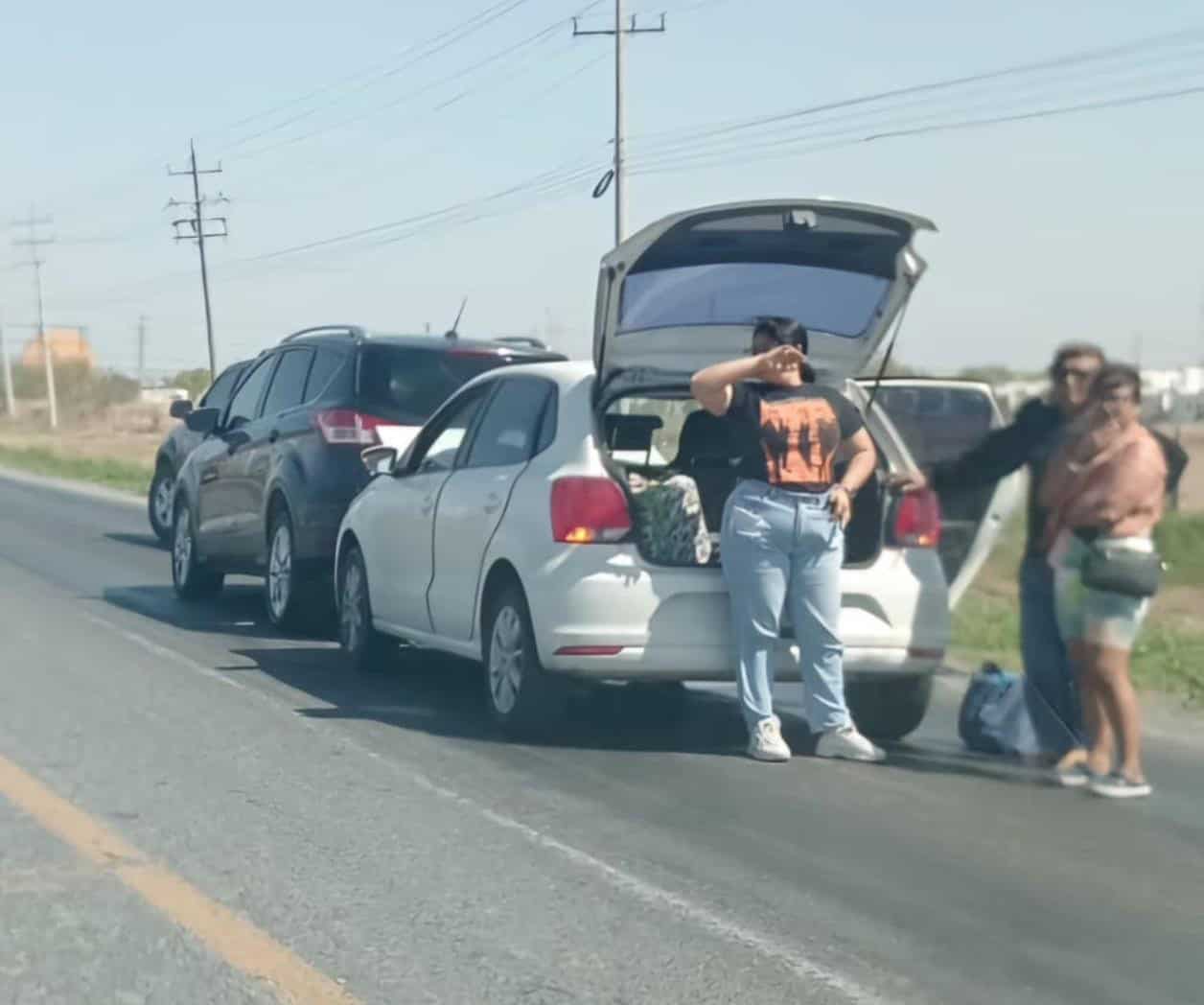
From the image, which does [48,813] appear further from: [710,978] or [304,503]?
[304,503]

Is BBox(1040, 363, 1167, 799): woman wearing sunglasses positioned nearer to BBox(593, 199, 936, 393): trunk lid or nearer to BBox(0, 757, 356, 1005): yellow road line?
BBox(593, 199, 936, 393): trunk lid

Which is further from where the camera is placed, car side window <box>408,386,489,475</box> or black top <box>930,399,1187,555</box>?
car side window <box>408,386,489,475</box>

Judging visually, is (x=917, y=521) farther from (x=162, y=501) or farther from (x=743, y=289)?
(x=162, y=501)

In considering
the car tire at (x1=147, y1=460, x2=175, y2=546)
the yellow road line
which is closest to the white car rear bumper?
the yellow road line

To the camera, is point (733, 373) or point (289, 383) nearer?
point (733, 373)

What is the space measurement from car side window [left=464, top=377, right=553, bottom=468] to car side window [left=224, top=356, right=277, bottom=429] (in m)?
4.55

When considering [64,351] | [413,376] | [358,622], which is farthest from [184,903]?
[64,351]

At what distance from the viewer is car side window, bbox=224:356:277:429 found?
46.5 feet

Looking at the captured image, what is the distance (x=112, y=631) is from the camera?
41.7ft

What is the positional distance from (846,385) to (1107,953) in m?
3.75

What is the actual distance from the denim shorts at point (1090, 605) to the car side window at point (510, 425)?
2.36 m

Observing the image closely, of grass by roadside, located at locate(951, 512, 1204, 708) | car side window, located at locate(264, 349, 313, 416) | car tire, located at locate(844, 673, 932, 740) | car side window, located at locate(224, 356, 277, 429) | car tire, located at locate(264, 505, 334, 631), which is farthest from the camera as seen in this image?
car side window, located at locate(224, 356, 277, 429)

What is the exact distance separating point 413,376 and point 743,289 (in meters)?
4.06

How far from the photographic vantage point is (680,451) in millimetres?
9672
